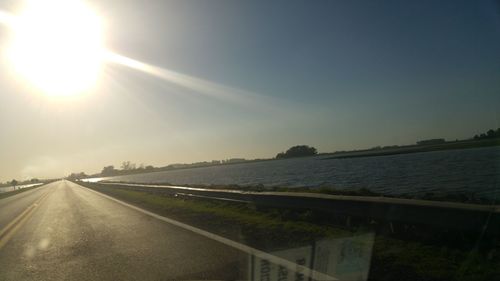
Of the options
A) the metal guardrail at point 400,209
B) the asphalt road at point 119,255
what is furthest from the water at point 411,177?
the asphalt road at point 119,255

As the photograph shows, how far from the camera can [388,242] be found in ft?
26.5

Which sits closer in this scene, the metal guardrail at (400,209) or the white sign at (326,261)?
the white sign at (326,261)

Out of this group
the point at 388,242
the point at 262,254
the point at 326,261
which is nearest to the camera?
the point at 326,261

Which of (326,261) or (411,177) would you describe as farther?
(411,177)

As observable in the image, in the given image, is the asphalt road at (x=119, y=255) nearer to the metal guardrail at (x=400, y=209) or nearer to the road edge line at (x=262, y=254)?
the road edge line at (x=262, y=254)

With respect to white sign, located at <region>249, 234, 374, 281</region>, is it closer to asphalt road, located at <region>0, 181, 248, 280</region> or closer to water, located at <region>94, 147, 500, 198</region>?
asphalt road, located at <region>0, 181, 248, 280</region>

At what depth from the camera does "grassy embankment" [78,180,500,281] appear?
6.06 meters

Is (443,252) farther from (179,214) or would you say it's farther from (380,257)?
(179,214)

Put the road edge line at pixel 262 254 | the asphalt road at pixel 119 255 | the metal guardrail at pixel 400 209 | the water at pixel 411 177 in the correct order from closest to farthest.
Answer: the road edge line at pixel 262 254, the metal guardrail at pixel 400 209, the asphalt road at pixel 119 255, the water at pixel 411 177

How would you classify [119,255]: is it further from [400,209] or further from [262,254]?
[400,209]

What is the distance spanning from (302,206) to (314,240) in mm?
3212

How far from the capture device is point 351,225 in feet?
32.4

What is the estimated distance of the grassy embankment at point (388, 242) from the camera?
19.9ft

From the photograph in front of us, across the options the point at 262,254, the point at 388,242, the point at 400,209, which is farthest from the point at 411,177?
the point at 262,254
